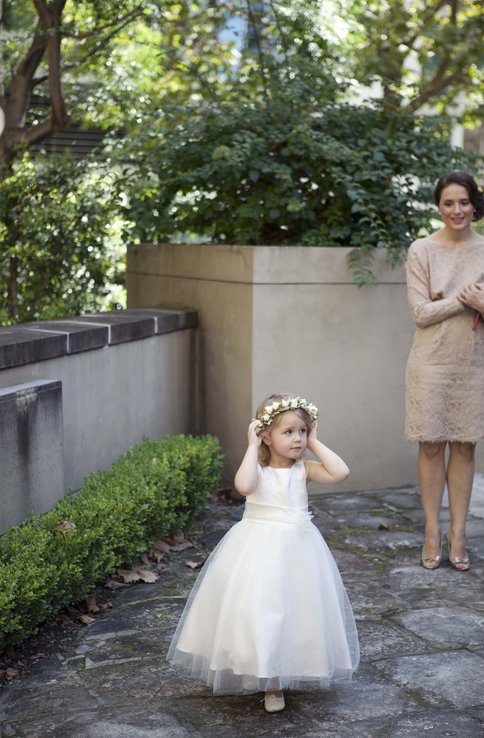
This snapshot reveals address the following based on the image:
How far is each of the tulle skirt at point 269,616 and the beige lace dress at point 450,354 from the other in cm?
181

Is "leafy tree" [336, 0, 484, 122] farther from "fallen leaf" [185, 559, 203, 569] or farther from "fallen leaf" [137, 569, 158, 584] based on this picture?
"fallen leaf" [137, 569, 158, 584]

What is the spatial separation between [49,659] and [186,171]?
14.3 feet

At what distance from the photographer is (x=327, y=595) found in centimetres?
365

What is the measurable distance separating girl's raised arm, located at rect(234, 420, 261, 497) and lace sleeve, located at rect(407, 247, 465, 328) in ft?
6.20

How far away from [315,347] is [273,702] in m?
3.54

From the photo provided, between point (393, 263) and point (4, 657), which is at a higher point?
point (393, 263)

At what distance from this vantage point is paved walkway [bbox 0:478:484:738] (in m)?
3.48

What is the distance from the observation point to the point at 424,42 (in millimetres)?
12289

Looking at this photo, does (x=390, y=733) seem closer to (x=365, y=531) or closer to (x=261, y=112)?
(x=365, y=531)

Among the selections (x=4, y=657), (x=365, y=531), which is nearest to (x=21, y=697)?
(x=4, y=657)

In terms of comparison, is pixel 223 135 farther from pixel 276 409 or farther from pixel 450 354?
pixel 276 409

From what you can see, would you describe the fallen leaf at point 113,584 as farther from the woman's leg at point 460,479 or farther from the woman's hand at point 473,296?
the woman's hand at point 473,296

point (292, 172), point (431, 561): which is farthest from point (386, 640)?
point (292, 172)

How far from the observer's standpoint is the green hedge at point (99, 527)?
4016 millimetres
